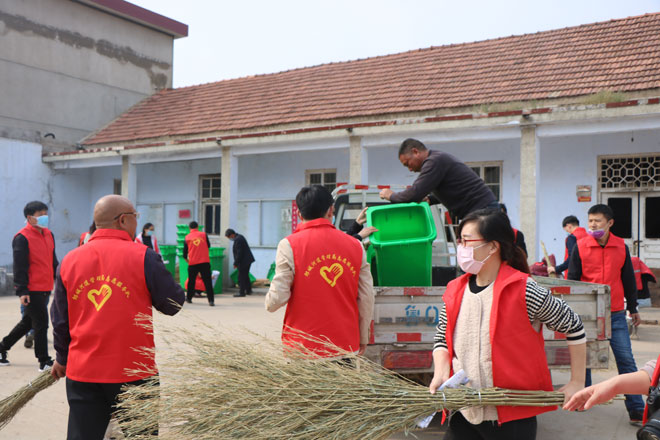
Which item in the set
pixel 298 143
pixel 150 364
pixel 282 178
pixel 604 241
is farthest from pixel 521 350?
pixel 282 178

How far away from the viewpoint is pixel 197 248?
1166 cm

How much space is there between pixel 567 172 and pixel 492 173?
5.06 ft

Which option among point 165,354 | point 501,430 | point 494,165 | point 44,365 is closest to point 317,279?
point 165,354

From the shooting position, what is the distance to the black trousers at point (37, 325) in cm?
601

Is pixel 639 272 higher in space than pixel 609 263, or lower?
lower

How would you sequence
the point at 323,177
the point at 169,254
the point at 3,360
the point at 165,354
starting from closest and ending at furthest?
the point at 165,354 < the point at 3,360 < the point at 169,254 < the point at 323,177

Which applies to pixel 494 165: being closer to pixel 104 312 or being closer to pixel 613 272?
pixel 613 272

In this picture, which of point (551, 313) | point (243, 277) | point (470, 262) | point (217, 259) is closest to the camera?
point (551, 313)

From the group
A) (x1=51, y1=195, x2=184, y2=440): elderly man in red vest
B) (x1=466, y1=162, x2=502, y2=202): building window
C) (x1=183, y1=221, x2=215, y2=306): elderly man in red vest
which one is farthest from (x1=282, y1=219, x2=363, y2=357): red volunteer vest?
(x1=466, y1=162, x2=502, y2=202): building window

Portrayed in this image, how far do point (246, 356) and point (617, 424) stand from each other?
3438mm

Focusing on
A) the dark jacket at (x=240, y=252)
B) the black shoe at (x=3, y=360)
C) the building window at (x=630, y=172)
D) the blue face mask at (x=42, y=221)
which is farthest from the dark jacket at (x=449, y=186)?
the dark jacket at (x=240, y=252)

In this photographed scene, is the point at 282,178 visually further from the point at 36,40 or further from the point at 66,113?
the point at 36,40

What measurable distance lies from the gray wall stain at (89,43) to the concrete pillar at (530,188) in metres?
14.7

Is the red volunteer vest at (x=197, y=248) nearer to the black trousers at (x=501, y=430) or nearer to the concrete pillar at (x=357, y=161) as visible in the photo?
the concrete pillar at (x=357, y=161)
